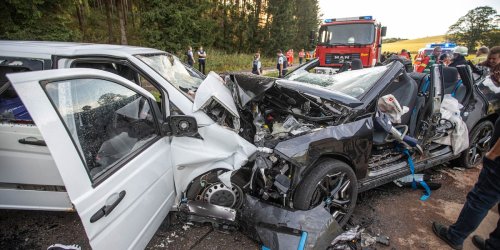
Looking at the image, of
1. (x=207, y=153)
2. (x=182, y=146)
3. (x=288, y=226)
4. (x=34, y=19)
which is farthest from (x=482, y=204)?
(x=34, y=19)

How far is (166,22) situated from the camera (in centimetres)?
1870

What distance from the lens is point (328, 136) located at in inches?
92.2

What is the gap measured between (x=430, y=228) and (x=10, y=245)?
163 inches

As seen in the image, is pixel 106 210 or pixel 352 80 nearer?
pixel 106 210

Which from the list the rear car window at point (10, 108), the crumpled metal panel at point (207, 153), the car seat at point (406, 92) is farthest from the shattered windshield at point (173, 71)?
the car seat at point (406, 92)

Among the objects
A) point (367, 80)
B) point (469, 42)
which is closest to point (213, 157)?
point (367, 80)

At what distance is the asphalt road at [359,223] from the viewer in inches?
97.7

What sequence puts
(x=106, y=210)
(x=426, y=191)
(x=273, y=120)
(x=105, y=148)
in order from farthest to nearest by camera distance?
(x=426, y=191) < (x=273, y=120) < (x=105, y=148) < (x=106, y=210)

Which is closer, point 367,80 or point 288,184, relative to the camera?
point 288,184

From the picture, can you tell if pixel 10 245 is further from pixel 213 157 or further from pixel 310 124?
pixel 310 124

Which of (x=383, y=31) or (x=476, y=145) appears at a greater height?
(x=383, y=31)

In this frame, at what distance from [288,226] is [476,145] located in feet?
12.2

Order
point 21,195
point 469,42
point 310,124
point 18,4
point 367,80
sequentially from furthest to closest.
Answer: point 469,42 → point 18,4 → point 367,80 → point 310,124 → point 21,195

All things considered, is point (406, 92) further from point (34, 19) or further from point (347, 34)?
point (34, 19)
